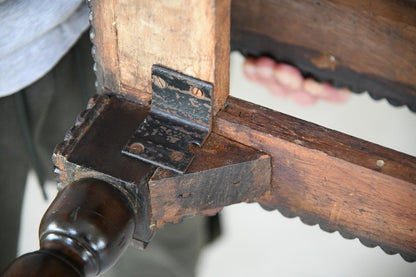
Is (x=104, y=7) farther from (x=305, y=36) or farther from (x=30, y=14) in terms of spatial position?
(x=305, y=36)

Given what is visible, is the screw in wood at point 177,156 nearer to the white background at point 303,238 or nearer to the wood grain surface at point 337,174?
the wood grain surface at point 337,174

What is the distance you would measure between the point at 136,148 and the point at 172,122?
6 centimetres

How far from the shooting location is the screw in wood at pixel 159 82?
33.5 inches

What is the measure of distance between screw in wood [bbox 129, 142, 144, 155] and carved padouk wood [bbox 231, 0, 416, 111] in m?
0.49

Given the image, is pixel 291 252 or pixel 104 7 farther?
pixel 291 252

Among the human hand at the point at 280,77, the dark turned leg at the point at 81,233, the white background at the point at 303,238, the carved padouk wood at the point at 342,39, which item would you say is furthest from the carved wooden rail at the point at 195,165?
the white background at the point at 303,238

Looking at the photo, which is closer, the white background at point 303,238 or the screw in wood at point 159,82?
the screw in wood at point 159,82

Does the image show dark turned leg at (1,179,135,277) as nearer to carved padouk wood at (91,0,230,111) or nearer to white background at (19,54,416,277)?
carved padouk wood at (91,0,230,111)

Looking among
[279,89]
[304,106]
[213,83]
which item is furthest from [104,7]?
[304,106]

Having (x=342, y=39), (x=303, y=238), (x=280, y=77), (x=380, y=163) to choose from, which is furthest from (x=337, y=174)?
(x=303, y=238)

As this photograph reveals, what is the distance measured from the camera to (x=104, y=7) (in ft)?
2.76

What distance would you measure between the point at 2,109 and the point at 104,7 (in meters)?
0.49

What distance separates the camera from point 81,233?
0.77 meters

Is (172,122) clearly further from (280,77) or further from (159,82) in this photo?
(280,77)
